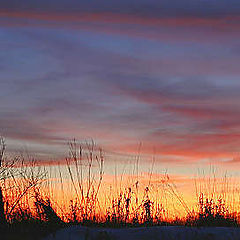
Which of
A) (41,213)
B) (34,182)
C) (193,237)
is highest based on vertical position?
(34,182)

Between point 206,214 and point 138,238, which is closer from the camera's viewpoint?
point 138,238

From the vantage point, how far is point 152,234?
4207mm

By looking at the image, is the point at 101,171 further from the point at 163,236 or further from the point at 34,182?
the point at 163,236

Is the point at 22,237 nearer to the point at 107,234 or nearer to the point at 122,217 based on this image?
the point at 107,234

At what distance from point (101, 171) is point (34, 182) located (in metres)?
1.03

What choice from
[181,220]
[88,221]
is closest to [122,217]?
[88,221]

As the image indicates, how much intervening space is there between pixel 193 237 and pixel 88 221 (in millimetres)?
2286

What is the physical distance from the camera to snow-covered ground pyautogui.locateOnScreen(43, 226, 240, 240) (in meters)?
4.16

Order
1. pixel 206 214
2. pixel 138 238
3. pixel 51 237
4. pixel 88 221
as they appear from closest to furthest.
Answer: pixel 138 238 < pixel 51 237 < pixel 88 221 < pixel 206 214

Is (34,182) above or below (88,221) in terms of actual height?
above

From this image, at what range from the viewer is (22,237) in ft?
15.4

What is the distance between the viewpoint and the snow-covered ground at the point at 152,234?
4164 millimetres

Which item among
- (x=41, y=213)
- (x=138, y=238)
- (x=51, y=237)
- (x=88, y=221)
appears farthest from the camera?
(x=88, y=221)

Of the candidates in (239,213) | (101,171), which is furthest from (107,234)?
(239,213)
